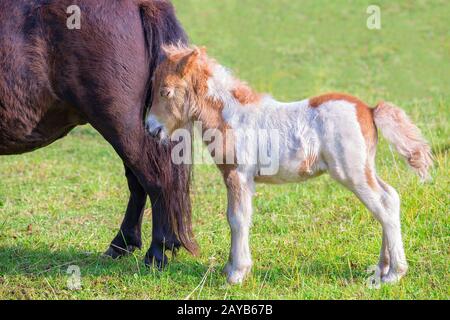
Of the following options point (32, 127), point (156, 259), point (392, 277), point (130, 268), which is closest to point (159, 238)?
point (156, 259)

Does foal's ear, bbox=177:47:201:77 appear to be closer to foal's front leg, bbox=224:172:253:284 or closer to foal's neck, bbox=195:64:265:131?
foal's neck, bbox=195:64:265:131

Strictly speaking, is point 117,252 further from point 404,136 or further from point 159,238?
point 404,136

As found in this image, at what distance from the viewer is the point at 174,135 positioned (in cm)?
495

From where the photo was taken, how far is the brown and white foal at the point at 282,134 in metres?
4.63

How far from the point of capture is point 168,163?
5.31 meters

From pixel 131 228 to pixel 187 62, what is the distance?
164cm

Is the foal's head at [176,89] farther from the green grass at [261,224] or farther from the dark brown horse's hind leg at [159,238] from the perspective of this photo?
the green grass at [261,224]

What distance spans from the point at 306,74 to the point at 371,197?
8258mm

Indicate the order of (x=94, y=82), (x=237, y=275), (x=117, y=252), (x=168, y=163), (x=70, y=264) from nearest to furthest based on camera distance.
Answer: (x=237, y=275), (x=94, y=82), (x=168, y=163), (x=70, y=264), (x=117, y=252)

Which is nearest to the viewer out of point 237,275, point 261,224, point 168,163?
point 237,275

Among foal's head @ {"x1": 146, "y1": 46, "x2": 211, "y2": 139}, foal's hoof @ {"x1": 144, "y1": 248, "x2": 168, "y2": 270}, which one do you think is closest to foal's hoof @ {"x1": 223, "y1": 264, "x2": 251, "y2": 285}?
foal's hoof @ {"x1": 144, "y1": 248, "x2": 168, "y2": 270}

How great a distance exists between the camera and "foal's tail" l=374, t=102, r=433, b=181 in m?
4.69

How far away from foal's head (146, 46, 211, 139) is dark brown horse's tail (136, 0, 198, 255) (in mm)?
471

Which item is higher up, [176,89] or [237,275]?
[176,89]
